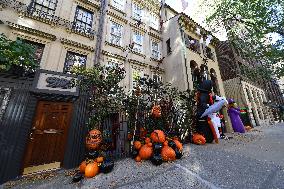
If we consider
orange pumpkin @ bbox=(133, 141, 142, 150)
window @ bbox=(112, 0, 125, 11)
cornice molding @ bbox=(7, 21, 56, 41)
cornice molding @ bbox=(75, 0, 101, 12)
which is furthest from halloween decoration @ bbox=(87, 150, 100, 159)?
window @ bbox=(112, 0, 125, 11)

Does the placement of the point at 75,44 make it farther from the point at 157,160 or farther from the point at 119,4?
the point at 157,160

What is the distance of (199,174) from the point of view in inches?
149

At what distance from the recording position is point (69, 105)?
6.88m

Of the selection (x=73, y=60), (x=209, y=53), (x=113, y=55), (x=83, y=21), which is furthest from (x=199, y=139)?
(x=209, y=53)

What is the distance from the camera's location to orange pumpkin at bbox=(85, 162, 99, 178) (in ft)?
14.9

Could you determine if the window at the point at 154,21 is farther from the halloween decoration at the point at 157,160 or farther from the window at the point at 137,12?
the halloween decoration at the point at 157,160

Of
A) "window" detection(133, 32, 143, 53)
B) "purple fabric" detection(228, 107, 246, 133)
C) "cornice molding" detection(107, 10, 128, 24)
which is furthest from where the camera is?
"window" detection(133, 32, 143, 53)

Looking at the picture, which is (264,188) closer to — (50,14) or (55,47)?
(55,47)

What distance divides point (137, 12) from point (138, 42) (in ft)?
10.6

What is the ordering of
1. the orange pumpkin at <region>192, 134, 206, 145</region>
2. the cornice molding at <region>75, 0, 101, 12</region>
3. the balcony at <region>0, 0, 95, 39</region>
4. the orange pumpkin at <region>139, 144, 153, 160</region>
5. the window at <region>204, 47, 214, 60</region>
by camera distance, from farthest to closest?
the window at <region>204, 47, 214, 60</region> → the cornice molding at <region>75, 0, 101, 12</region> → the balcony at <region>0, 0, 95, 39</region> → the orange pumpkin at <region>192, 134, 206, 145</region> → the orange pumpkin at <region>139, 144, 153, 160</region>

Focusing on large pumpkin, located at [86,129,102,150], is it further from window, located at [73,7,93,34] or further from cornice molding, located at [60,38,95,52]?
window, located at [73,7,93,34]

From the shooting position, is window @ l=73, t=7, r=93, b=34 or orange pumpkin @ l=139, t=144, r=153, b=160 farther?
window @ l=73, t=7, r=93, b=34

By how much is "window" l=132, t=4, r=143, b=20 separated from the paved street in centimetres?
1220

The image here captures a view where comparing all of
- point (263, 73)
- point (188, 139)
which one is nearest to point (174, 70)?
point (188, 139)
